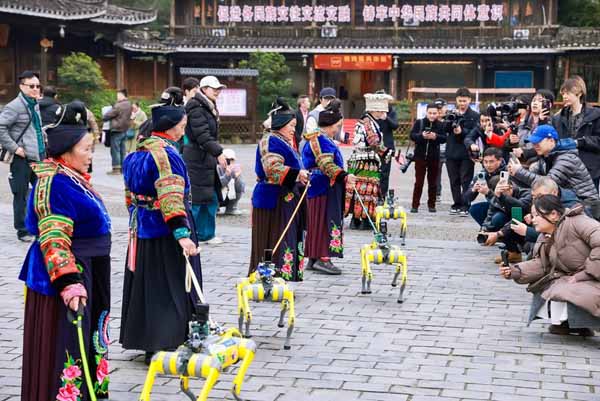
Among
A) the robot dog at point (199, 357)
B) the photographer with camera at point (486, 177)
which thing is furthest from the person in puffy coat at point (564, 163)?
the robot dog at point (199, 357)

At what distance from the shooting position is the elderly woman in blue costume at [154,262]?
18.1 feet

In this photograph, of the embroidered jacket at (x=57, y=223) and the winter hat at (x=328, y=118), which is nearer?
the embroidered jacket at (x=57, y=223)

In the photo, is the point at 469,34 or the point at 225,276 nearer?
the point at 225,276

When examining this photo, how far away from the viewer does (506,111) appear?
36.8 ft

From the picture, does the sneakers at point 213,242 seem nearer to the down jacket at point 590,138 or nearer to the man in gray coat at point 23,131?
the man in gray coat at point 23,131

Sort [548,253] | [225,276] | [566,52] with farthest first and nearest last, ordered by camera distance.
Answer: [566,52], [225,276], [548,253]

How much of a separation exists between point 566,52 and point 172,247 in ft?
93.7

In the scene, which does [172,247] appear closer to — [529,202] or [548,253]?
[548,253]

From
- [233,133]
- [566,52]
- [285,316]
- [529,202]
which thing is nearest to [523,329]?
[285,316]

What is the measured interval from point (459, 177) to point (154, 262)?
7.93 meters

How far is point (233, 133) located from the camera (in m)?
28.2

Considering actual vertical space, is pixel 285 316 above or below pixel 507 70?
below

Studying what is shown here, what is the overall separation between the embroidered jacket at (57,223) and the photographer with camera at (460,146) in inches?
338

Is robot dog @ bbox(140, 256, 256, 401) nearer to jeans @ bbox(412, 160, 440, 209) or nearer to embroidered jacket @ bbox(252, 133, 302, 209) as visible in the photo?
embroidered jacket @ bbox(252, 133, 302, 209)
